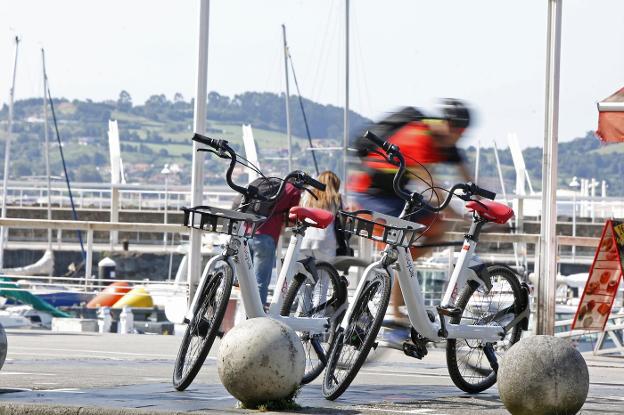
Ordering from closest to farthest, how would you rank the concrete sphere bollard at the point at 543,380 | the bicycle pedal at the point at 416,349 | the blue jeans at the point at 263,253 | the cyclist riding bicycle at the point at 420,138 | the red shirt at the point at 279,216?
the concrete sphere bollard at the point at 543,380 < the bicycle pedal at the point at 416,349 < the cyclist riding bicycle at the point at 420,138 < the red shirt at the point at 279,216 < the blue jeans at the point at 263,253

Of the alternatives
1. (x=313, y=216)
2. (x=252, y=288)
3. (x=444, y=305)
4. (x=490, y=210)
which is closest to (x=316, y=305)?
(x=313, y=216)

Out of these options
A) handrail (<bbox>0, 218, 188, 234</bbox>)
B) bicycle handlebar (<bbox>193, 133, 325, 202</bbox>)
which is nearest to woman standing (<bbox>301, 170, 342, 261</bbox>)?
bicycle handlebar (<bbox>193, 133, 325, 202</bbox>)

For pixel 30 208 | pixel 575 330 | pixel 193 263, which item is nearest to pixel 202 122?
pixel 193 263

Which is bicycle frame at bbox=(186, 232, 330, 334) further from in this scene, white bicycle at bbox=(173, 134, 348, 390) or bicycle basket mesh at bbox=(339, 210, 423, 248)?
bicycle basket mesh at bbox=(339, 210, 423, 248)

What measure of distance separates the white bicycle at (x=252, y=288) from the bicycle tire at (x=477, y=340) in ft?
2.65

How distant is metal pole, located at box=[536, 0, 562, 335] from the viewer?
15211mm

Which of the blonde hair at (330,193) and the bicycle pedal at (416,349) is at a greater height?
the blonde hair at (330,193)

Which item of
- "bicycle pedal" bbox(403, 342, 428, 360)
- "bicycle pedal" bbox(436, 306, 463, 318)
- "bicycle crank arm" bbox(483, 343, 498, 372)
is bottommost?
"bicycle crank arm" bbox(483, 343, 498, 372)

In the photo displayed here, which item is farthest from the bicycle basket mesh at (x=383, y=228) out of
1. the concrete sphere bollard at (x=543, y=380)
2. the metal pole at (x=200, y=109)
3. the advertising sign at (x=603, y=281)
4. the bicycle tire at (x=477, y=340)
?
the metal pole at (x=200, y=109)

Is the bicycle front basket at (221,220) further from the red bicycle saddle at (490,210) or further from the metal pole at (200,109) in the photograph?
the metal pole at (200,109)

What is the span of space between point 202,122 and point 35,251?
2244 inches

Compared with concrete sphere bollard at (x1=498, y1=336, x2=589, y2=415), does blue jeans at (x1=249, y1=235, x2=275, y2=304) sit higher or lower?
higher

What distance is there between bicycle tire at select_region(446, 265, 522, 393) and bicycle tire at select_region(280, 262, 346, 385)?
2.56 feet

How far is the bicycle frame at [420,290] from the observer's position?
883 cm
